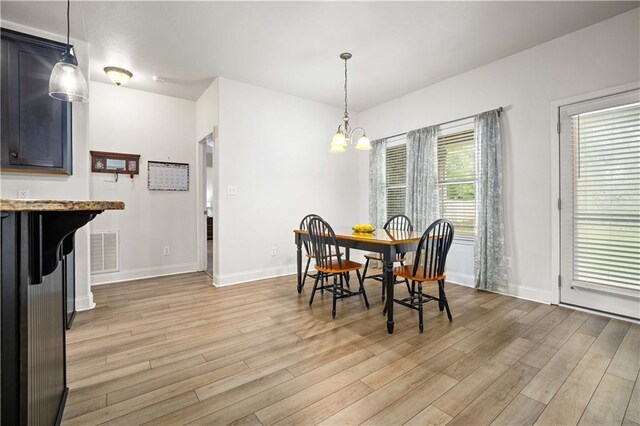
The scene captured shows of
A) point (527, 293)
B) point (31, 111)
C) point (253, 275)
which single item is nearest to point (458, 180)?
point (527, 293)

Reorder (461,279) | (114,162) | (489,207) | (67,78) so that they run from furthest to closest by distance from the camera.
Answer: (114,162), (461,279), (489,207), (67,78)

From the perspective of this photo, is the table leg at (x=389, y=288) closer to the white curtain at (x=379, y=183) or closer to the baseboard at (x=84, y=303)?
the white curtain at (x=379, y=183)

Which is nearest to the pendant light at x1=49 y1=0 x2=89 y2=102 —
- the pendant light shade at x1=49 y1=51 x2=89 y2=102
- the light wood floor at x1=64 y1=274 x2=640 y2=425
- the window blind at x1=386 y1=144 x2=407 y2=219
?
the pendant light shade at x1=49 y1=51 x2=89 y2=102

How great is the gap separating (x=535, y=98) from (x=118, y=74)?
4916 mm

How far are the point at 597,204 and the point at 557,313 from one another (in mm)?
1115

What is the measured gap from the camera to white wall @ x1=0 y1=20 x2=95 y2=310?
9.18 ft

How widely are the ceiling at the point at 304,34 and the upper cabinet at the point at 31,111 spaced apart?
0.83ft

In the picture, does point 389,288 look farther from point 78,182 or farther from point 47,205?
point 78,182

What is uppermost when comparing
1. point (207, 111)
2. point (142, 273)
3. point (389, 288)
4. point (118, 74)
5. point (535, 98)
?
point (118, 74)

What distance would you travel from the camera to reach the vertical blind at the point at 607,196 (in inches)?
102

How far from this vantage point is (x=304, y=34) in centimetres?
292

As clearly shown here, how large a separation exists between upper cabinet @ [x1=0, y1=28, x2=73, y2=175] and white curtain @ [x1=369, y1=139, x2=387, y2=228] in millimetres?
4012

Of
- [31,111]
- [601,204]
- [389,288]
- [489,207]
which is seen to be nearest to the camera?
[389,288]

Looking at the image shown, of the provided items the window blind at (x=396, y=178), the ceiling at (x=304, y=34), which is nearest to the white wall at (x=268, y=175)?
the ceiling at (x=304, y=34)
